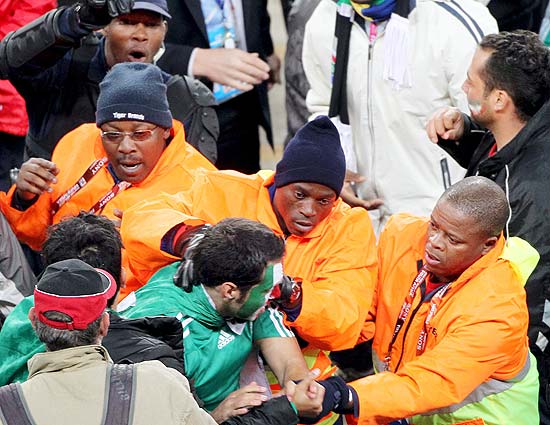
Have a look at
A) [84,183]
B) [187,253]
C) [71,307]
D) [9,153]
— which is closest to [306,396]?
[187,253]

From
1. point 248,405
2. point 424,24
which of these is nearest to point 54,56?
point 424,24

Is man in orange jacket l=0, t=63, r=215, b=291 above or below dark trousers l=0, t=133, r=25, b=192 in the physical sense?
above

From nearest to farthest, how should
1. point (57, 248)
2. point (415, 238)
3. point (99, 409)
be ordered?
1. point (99, 409)
2. point (57, 248)
3. point (415, 238)

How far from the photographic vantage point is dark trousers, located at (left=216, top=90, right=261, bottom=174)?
7.34 m

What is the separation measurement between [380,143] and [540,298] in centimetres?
152

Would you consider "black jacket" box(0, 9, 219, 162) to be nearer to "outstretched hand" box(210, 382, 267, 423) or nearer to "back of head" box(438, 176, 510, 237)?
"back of head" box(438, 176, 510, 237)

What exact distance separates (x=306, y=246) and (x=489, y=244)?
2.40 feet

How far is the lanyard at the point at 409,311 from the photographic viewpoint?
15.7ft

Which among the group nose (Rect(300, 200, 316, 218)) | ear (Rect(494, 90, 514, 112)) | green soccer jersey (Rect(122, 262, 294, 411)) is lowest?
green soccer jersey (Rect(122, 262, 294, 411))

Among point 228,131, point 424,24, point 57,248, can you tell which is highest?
point 424,24

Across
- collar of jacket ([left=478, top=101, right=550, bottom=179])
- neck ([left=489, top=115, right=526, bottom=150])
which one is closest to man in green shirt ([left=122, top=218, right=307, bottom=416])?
collar of jacket ([left=478, top=101, right=550, bottom=179])

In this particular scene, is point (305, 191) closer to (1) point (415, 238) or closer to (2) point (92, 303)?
(1) point (415, 238)

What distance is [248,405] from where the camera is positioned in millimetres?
4230

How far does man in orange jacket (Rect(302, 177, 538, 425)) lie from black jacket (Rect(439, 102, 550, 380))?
23 centimetres
